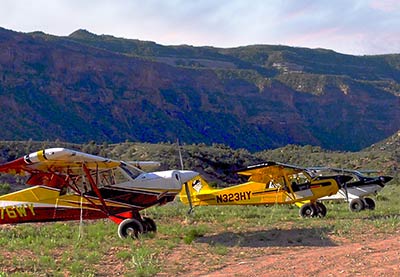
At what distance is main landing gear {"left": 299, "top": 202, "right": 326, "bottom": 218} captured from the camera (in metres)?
17.6

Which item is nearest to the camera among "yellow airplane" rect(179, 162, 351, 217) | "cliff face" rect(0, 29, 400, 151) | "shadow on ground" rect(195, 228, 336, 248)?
"shadow on ground" rect(195, 228, 336, 248)

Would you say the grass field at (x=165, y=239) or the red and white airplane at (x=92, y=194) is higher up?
the red and white airplane at (x=92, y=194)

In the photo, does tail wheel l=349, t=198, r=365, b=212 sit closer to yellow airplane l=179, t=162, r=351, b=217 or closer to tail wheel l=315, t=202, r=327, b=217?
yellow airplane l=179, t=162, r=351, b=217

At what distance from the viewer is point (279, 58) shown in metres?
124

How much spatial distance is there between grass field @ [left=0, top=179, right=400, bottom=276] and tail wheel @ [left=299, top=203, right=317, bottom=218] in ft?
0.88

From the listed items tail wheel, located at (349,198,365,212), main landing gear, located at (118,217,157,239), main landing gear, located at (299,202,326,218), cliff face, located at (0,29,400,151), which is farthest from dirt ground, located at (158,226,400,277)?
cliff face, located at (0,29,400,151)

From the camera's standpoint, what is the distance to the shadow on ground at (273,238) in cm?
1255

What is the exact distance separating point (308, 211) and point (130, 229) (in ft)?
21.1

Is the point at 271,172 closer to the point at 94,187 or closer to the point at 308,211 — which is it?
the point at 308,211

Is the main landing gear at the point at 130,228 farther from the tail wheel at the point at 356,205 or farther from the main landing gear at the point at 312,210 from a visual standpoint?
the tail wheel at the point at 356,205

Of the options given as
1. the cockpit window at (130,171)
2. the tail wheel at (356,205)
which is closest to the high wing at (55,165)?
the cockpit window at (130,171)

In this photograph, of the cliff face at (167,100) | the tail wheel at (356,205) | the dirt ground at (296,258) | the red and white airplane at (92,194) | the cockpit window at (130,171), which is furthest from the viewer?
the cliff face at (167,100)

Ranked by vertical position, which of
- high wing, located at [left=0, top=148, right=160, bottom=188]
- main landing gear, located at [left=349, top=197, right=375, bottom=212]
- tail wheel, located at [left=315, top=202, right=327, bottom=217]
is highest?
high wing, located at [left=0, top=148, right=160, bottom=188]

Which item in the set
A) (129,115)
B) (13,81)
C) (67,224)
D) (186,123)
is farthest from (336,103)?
Result: (67,224)
